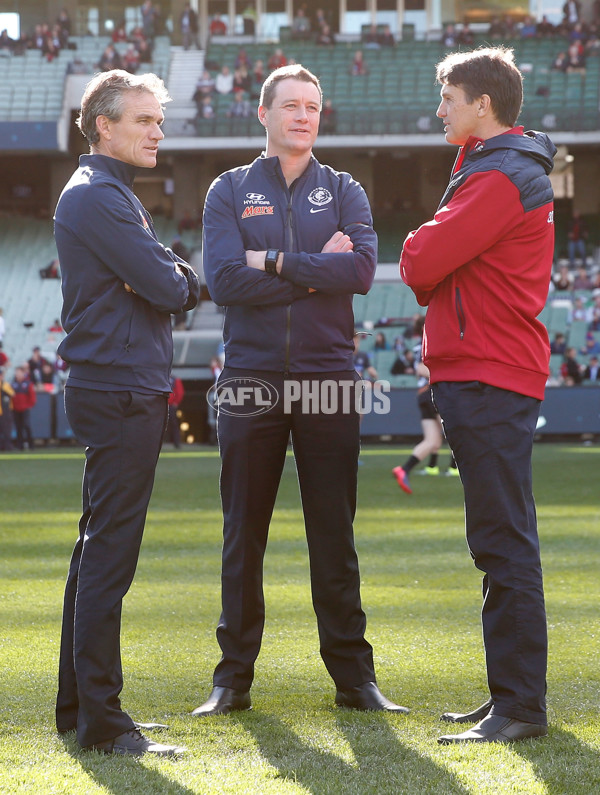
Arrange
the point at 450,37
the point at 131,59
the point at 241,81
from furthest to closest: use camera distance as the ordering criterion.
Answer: the point at 450,37 → the point at 131,59 → the point at 241,81

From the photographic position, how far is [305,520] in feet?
14.4

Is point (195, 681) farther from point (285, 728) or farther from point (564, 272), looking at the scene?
point (564, 272)

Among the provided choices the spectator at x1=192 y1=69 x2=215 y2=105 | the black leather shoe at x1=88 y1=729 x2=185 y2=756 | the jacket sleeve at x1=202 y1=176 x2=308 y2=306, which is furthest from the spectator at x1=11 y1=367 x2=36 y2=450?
the black leather shoe at x1=88 y1=729 x2=185 y2=756

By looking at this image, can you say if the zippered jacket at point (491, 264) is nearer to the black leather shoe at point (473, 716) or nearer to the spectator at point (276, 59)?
the black leather shoe at point (473, 716)

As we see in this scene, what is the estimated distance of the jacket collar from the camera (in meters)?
3.89

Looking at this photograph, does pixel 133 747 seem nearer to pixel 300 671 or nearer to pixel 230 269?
pixel 300 671

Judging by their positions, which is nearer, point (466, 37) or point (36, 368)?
point (36, 368)

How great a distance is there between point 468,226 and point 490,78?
1.78 ft

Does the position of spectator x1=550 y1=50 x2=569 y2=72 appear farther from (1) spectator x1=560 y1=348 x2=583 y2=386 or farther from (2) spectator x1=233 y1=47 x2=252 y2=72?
(1) spectator x1=560 y1=348 x2=583 y2=386

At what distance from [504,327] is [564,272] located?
→ 28.5 metres

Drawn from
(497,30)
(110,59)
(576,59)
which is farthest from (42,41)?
(576,59)

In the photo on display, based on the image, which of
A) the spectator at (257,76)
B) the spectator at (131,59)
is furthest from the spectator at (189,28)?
the spectator at (257,76)

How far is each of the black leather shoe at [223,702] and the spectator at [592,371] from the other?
2287 centimetres

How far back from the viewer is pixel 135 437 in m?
3.81
